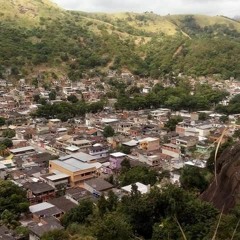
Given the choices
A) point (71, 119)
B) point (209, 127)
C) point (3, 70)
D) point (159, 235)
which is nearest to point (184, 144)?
point (209, 127)

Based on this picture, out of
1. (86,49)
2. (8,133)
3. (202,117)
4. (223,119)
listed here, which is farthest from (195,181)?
(86,49)

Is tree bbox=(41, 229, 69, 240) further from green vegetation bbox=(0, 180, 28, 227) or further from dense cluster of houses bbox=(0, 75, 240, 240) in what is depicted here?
green vegetation bbox=(0, 180, 28, 227)

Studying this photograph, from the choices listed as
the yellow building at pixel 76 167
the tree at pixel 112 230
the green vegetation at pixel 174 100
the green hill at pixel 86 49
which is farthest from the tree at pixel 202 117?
the tree at pixel 112 230

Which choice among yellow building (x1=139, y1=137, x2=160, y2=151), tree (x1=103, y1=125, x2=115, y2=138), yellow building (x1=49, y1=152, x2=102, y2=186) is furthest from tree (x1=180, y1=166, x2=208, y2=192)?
tree (x1=103, y1=125, x2=115, y2=138)

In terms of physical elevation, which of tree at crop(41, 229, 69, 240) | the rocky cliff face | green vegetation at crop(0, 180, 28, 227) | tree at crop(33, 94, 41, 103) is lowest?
tree at crop(33, 94, 41, 103)

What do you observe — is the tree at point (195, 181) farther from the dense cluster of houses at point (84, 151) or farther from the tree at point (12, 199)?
the tree at point (12, 199)

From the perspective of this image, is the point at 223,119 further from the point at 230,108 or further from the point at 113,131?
the point at 113,131
